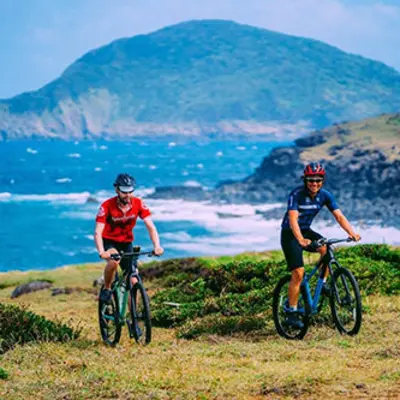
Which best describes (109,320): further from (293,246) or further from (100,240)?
(293,246)

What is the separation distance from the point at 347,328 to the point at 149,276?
12741mm

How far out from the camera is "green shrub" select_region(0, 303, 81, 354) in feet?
38.8

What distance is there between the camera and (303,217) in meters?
11.1

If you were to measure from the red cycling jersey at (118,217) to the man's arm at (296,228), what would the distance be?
6.75 ft

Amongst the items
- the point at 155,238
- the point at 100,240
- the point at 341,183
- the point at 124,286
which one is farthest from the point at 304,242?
the point at 341,183

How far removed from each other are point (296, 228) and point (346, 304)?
4.80 ft

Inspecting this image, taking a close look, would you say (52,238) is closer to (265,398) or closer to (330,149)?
(330,149)

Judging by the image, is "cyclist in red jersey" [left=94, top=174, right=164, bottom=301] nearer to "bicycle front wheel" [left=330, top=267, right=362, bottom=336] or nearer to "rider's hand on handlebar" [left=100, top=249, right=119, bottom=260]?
"rider's hand on handlebar" [left=100, top=249, right=119, bottom=260]

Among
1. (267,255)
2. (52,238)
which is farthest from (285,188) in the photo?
(267,255)

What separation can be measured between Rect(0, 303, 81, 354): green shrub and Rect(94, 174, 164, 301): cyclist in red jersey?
1310 millimetres

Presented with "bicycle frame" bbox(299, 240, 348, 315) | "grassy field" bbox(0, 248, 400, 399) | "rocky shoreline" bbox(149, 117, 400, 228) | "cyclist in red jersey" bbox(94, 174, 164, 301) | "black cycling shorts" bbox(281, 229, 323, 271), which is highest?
"rocky shoreline" bbox(149, 117, 400, 228)

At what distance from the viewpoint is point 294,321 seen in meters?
11.5

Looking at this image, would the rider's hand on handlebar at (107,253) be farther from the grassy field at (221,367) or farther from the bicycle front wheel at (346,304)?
the bicycle front wheel at (346,304)

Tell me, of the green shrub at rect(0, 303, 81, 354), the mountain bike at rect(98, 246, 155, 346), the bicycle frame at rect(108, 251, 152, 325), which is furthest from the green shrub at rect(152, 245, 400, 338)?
the green shrub at rect(0, 303, 81, 354)
